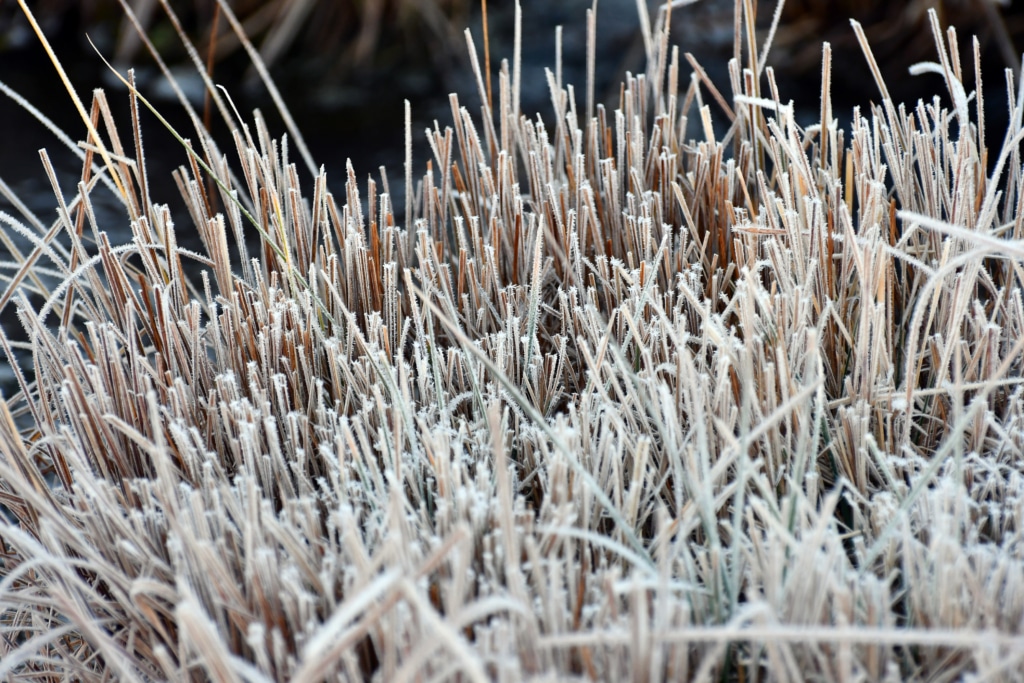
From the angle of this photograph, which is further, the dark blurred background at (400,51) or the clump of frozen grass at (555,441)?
the dark blurred background at (400,51)

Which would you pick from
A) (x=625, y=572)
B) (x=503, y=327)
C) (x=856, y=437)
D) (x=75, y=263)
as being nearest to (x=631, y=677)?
(x=625, y=572)

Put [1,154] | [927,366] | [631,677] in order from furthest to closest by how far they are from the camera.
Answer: [1,154] < [927,366] < [631,677]

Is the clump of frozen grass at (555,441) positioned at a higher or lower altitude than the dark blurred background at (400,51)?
lower

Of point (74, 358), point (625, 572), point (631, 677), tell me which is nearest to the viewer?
point (631, 677)

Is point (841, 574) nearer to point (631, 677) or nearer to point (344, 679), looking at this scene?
point (631, 677)

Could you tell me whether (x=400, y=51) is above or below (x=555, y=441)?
above

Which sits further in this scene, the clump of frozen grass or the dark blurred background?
the dark blurred background

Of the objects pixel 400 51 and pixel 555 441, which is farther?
pixel 400 51

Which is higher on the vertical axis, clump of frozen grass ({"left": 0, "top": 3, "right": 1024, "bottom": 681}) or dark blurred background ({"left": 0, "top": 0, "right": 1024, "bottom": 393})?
dark blurred background ({"left": 0, "top": 0, "right": 1024, "bottom": 393})
